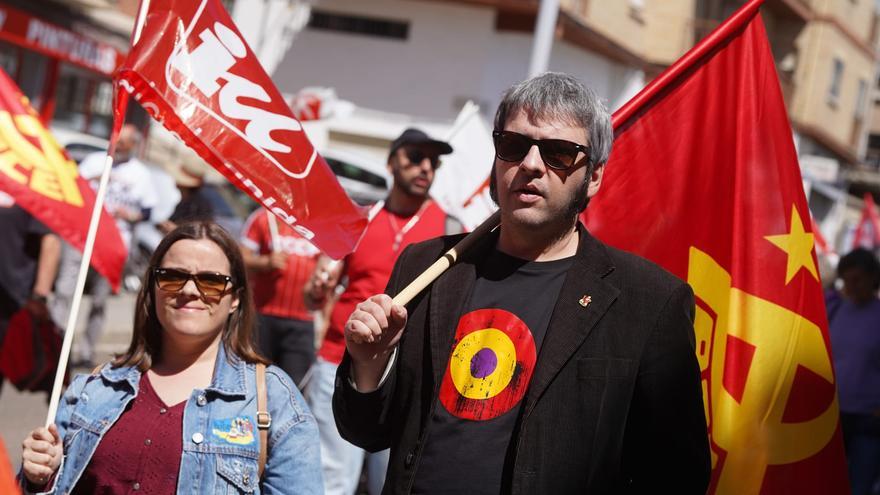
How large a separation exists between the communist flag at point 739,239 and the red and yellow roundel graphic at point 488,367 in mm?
1129

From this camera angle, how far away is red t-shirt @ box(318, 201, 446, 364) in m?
6.16

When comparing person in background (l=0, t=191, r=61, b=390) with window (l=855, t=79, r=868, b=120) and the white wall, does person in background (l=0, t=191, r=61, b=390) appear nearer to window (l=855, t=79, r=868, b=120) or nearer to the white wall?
the white wall

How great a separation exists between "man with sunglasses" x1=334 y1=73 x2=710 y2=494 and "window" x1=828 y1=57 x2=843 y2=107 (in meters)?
37.2

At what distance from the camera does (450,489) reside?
2775 mm

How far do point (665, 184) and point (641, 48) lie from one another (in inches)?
1013

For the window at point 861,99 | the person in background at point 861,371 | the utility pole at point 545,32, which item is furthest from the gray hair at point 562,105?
the window at point 861,99

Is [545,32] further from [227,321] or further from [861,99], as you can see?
[861,99]

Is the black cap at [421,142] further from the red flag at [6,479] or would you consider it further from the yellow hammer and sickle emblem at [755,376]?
the red flag at [6,479]

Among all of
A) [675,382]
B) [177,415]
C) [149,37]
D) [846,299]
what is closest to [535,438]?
[675,382]

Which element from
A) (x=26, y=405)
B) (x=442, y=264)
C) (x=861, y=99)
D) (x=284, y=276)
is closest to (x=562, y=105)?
(x=442, y=264)

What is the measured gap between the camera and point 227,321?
3592 mm

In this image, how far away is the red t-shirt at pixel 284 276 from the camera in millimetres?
7086

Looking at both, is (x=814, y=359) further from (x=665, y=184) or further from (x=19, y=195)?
(x=19, y=195)

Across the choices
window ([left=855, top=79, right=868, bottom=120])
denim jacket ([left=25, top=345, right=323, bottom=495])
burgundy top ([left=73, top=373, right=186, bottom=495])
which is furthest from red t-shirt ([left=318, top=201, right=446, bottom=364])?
window ([left=855, top=79, right=868, bottom=120])
